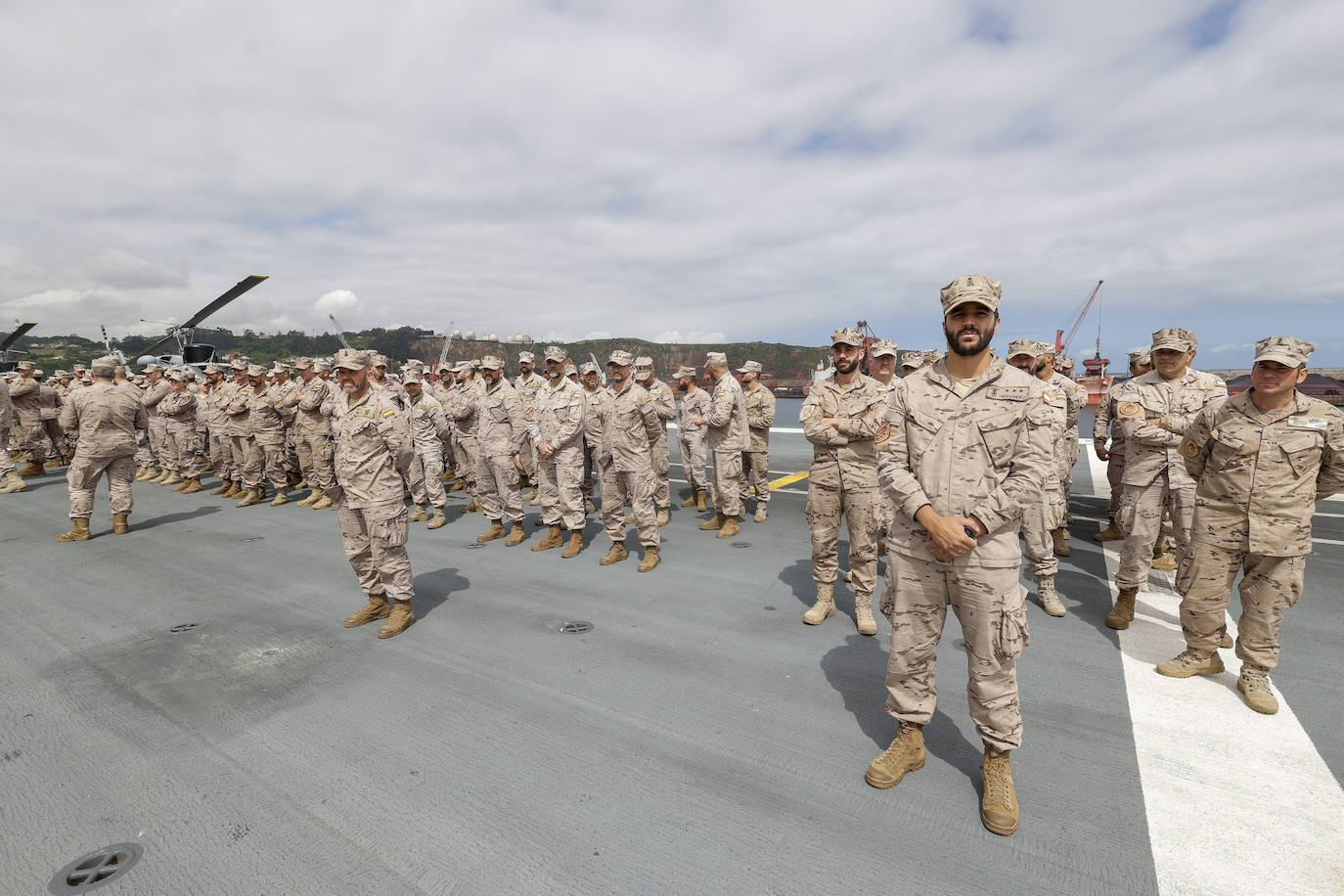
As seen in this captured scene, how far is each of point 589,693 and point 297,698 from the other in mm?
1710

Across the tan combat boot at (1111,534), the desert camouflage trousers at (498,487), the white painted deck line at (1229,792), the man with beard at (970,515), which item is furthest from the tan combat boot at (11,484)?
the tan combat boot at (1111,534)

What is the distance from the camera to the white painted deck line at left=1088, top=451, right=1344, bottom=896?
2025mm

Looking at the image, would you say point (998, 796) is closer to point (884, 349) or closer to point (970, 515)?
point (970, 515)

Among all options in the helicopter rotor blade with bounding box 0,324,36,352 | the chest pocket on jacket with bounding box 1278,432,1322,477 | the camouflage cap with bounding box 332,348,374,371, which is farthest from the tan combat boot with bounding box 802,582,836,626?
the helicopter rotor blade with bounding box 0,324,36,352

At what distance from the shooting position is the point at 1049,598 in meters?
4.37

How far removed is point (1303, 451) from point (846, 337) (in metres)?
2.55

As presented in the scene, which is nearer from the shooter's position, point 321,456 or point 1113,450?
point 1113,450

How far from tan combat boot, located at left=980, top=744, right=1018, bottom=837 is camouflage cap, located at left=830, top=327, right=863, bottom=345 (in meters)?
2.78

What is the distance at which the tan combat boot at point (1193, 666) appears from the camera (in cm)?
336

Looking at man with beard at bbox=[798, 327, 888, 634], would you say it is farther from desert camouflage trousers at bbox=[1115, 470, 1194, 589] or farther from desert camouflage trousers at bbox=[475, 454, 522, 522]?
desert camouflage trousers at bbox=[475, 454, 522, 522]

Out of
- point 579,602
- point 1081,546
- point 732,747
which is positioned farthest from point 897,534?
point 1081,546

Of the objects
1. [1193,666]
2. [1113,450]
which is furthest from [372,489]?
[1113,450]

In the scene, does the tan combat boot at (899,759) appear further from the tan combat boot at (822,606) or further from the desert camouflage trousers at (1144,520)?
the desert camouflage trousers at (1144,520)

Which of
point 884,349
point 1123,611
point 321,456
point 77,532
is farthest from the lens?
point 321,456
